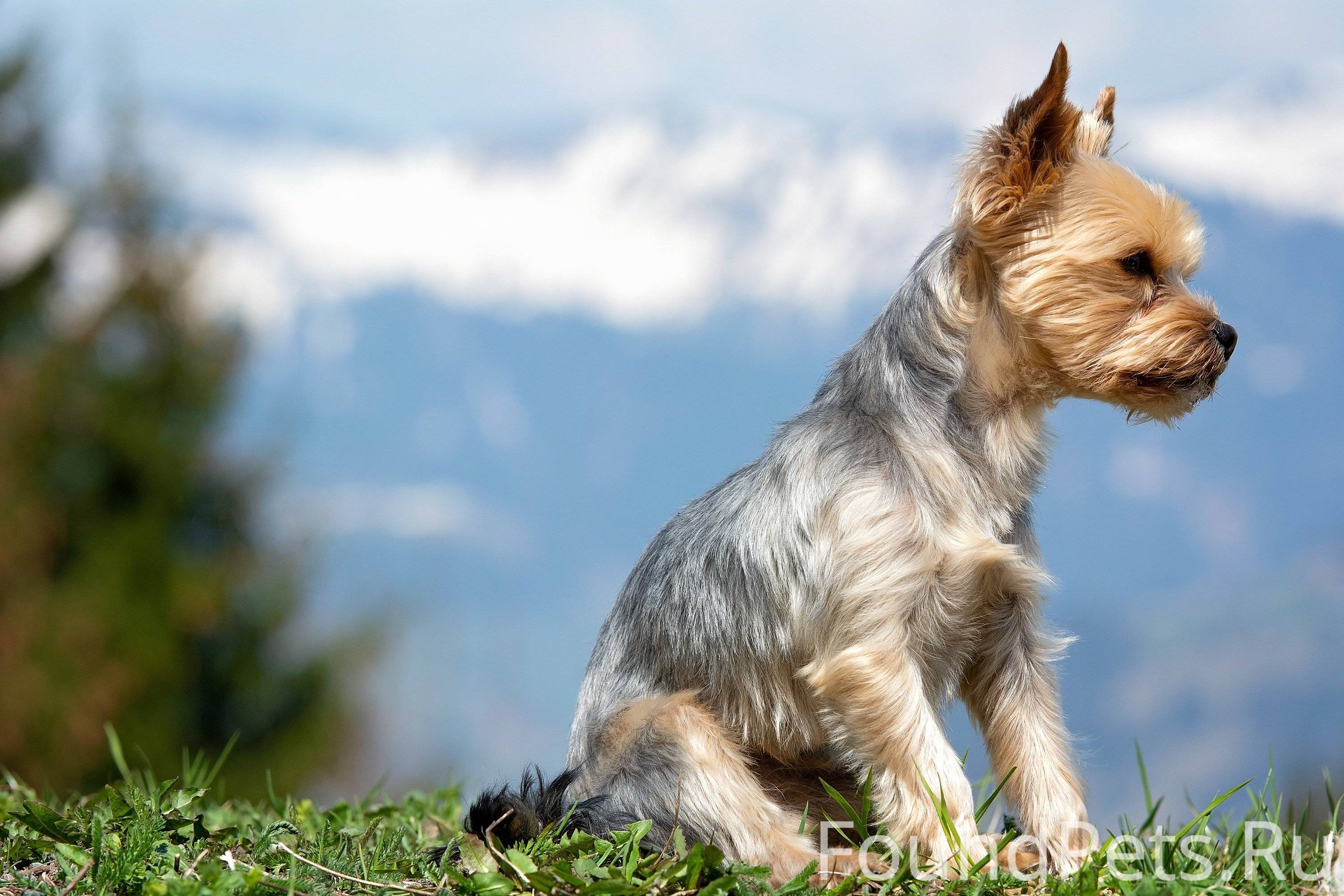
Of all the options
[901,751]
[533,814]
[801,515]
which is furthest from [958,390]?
[533,814]

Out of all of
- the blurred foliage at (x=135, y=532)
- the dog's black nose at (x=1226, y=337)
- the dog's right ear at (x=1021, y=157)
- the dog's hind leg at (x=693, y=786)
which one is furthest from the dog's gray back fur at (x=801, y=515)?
the blurred foliage at (x=135, y=532)

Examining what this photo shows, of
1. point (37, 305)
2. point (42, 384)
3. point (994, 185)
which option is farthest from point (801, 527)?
point (37, 305)

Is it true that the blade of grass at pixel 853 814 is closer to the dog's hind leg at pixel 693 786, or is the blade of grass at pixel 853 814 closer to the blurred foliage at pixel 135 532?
the dog's hind leg at pixel 693 786

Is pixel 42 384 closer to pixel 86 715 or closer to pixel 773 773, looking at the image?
pixel 86 715

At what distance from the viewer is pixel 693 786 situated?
509 centimetres

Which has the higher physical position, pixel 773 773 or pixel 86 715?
pixel 773 773

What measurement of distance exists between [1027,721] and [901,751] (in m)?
0.92

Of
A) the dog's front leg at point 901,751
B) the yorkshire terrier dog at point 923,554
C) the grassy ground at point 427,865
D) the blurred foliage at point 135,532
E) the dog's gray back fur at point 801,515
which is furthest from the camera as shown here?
the blurred foliage at point 135,532

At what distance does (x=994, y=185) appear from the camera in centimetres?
522

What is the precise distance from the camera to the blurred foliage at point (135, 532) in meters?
21.5

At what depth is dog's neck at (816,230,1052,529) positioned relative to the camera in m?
5.14

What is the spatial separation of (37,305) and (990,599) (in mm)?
23566

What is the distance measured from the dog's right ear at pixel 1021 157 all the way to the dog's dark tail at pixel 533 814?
10.2 ft

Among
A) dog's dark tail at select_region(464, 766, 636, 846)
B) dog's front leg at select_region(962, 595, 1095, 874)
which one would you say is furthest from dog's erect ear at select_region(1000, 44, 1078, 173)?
dog's dark tail at select_region(464, 766, 636, 846)
